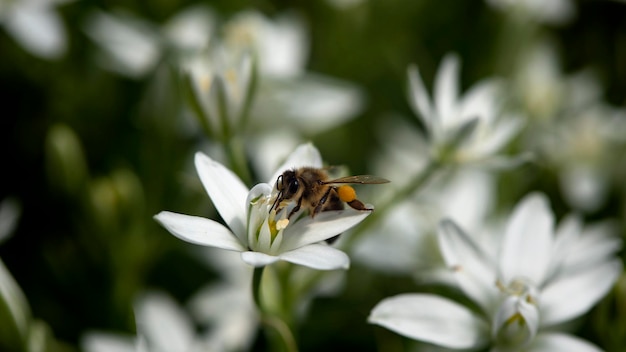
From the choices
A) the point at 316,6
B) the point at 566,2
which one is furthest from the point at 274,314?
the point at 566,2

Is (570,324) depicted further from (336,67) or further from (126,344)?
(336,67)

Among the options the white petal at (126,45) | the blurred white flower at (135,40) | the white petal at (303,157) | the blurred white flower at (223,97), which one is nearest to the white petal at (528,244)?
the white petal at (303,157)

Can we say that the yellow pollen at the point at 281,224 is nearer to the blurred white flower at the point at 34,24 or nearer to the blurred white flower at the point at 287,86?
the blurred white flower at the point at 287,86

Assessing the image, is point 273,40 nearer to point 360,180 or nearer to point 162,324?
point 162,324

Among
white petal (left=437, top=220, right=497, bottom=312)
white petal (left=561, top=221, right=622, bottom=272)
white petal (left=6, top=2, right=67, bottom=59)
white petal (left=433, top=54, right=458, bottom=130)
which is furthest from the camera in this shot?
white petal (left=6, top=2, right=67, bottom=59)

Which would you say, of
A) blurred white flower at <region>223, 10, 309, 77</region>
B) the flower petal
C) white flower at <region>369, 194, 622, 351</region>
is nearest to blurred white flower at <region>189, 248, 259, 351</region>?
the flower petal

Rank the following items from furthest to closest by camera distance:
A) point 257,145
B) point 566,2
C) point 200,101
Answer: point 566,2 → point 257,145 → point 200,101

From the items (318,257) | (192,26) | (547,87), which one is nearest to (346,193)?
(318,257)

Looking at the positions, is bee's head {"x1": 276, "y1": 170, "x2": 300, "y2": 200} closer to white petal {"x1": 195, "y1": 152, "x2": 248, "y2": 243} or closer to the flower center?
white petal {"x1": 195, "y1": 152, "x2": 248, "y2": 243}
